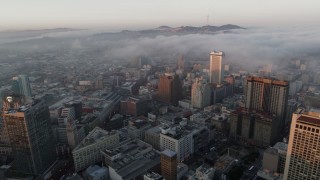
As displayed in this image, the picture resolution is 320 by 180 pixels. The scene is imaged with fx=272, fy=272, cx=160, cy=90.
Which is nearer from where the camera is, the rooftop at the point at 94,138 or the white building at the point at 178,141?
the rooftop at the point at 94,138

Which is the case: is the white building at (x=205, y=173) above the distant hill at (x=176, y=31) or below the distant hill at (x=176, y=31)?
below

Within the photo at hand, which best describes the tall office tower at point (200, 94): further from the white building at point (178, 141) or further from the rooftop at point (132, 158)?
the rooftop at point (132, 158)

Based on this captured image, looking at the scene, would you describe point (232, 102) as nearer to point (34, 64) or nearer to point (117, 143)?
point (117, 143)

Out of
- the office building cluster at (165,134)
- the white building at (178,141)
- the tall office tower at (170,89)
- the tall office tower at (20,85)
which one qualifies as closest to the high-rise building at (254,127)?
the office building cluster at (165,134)

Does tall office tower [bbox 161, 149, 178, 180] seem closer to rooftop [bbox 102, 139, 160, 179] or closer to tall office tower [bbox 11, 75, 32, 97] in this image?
rooftop [bbox 102, 139, 160, 179]

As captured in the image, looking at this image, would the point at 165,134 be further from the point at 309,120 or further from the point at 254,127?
the point at 309,120

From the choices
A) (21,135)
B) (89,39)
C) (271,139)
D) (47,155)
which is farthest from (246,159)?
(89,39)

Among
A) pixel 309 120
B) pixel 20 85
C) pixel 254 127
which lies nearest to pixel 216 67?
pixel 254 127
